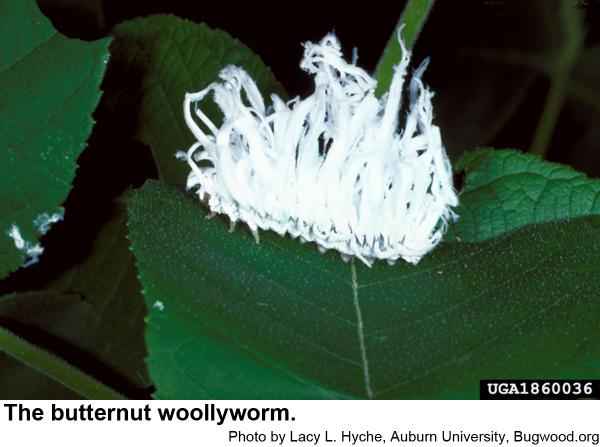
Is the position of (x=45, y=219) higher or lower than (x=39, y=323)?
higher

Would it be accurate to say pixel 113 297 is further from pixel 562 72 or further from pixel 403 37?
pixel 562 72

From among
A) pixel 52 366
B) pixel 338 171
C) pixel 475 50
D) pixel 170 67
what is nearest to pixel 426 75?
pixel 475 50

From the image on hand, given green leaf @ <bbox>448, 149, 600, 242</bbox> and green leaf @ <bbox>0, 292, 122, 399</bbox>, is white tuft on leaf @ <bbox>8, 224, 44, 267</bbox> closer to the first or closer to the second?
green leaf @ <bbox>0, 292, 122, 399</bbox>

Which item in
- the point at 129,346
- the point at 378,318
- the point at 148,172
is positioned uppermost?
the point at 148,172

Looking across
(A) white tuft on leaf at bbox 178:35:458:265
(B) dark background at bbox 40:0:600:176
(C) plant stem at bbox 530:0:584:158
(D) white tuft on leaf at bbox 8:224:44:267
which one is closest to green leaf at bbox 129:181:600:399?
(A) white tuft on leaf at bbox 178:35:458:265

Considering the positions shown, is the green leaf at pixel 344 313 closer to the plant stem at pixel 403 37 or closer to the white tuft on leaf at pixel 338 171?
the white tuft on leaf at pixel 338 171

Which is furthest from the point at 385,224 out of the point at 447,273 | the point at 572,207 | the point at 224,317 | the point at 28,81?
the point at 28,81
